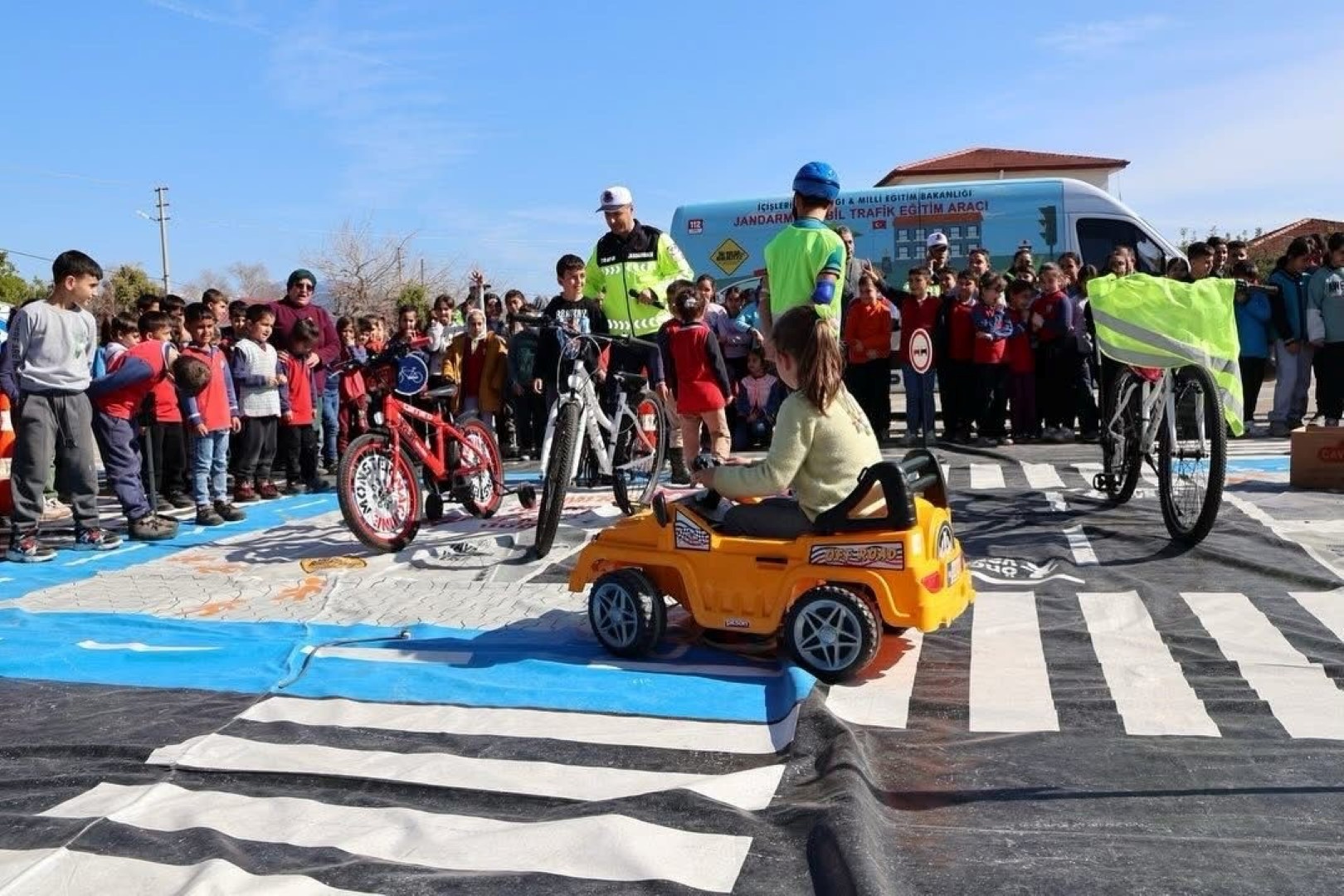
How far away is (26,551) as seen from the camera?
6930 mm

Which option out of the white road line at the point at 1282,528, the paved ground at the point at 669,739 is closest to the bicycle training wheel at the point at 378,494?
the paved ground at the point at 669,739

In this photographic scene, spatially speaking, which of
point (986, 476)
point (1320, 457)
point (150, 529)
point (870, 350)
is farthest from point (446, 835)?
point (870, 350)

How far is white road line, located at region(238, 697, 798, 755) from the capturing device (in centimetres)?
357

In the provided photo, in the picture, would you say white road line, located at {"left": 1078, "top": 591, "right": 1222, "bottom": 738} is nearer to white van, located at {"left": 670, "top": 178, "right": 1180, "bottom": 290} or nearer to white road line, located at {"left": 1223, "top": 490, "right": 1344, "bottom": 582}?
white road line, located at {"left": 1223, "top": 490, "right": 1344, "bottom": 582}

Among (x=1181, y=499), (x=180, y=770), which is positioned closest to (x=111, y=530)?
(x=180, y=770)

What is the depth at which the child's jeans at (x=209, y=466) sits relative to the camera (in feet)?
27.5

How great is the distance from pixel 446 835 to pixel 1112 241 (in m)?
14.1

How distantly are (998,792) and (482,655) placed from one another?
224cm

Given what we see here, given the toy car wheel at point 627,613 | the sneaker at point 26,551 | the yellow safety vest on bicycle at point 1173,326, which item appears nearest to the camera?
the toy car wheel at point 627,613

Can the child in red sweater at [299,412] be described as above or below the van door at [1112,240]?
below

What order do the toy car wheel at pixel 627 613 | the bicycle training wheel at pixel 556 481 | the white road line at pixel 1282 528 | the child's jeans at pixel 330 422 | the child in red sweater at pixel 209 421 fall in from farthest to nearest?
the child's jeans at pixel 330 422 → the child in red sweater at pixel 209 421 → the bicycle training wheel at pixel 556 481 → the white road line at pixel 1282 528 → the toy car wheel at pixel 627 613

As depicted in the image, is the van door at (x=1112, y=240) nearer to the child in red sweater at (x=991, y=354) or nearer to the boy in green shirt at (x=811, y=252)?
the child in red sweater at (x=991, y=354)

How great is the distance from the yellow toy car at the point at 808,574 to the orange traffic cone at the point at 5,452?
199 inches

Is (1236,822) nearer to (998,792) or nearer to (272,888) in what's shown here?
(998,792)
